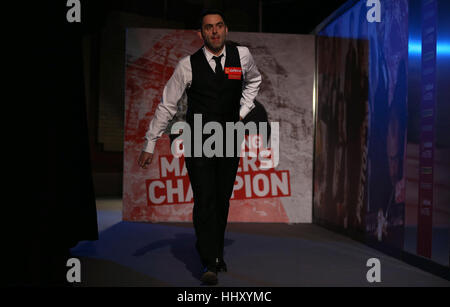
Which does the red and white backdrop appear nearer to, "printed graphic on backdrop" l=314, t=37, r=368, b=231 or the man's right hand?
"printed graphic on backdrop" l=314, t=37, r=368, b=231

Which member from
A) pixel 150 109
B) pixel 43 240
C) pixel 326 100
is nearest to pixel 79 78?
pixel 43 240

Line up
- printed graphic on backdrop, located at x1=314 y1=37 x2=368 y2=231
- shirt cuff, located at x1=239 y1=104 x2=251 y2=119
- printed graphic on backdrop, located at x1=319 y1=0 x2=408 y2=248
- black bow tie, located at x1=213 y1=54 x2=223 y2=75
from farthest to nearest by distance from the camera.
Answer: printed graphic on backdrop, located at x1=314 y1=37 x2=368 y2=231, printed graphic on backdrop, located at x1=319 y1=0 x2=408 y2=248, shirt cuff, located at x1=239 y1=104 x2=251 y2=119, black bow tie, located at x1=213 y1=54 x2=223 y2=75

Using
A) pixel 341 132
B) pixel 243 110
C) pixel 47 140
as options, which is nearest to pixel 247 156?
pixel 341 132

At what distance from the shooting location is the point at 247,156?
16.9 feet

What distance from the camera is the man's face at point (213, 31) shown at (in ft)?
8.54

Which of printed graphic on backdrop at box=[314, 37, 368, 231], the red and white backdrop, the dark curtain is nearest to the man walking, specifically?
the dark curtain

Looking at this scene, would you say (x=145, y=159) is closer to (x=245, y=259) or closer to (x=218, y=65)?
(x=218, y=65)

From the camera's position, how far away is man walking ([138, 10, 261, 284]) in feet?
8.55

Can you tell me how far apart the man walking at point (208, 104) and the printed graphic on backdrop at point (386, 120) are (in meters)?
1.26

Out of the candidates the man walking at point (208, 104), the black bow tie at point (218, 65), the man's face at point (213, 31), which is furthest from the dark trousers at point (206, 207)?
the man's face at point (213, 31)

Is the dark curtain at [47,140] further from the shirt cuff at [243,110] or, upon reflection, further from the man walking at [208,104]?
the shirt cuff at [243,110]

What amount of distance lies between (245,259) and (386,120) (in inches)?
57.5

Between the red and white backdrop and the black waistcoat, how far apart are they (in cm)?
248
